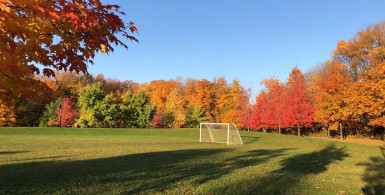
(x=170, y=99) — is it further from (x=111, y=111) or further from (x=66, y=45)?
(x=66, y=45)

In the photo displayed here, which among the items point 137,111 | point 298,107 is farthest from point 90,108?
point 298,107

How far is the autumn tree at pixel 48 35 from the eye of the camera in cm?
375

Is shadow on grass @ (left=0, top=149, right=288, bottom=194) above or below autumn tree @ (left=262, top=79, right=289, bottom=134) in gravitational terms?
below

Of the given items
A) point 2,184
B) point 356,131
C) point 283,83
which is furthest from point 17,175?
point 356,131

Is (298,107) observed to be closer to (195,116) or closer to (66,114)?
(195,116)

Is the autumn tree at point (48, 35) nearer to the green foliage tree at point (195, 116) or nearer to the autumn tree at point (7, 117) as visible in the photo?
the autumn tree at point (7, 117)

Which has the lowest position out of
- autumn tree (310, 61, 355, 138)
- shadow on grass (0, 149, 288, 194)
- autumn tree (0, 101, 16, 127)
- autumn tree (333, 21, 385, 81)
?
shadow on grass (0, 149, 288, 194)

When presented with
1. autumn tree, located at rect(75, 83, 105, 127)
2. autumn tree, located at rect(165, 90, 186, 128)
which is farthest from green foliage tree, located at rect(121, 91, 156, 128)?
autumn tree, located at rect(75, 83, 105, 127)

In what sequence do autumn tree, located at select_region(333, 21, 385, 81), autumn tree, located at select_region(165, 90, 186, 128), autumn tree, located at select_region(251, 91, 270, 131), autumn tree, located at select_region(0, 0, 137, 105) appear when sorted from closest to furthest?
autumn tree, located at select_region(0, 0, 137, 105)
autumn tree, located at select_region(251, 91, 270, 131)
autumn tree, located at select_region(333, 21, 385, 81)
autumn tree, located at select_region(165, 90, 186, 128)

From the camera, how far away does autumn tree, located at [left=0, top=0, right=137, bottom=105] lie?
3750 millimetres

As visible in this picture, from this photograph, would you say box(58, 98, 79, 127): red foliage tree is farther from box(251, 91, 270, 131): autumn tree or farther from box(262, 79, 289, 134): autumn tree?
box(262, 79, 289, 134): autumn tree

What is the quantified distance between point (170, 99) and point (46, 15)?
6476cm

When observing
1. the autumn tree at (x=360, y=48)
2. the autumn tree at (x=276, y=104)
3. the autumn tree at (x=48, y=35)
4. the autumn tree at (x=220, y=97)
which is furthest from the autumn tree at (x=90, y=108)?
the autumn tree at (x=48, y=35)

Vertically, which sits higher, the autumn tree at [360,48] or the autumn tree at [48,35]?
the autumn tree at [360,48]
